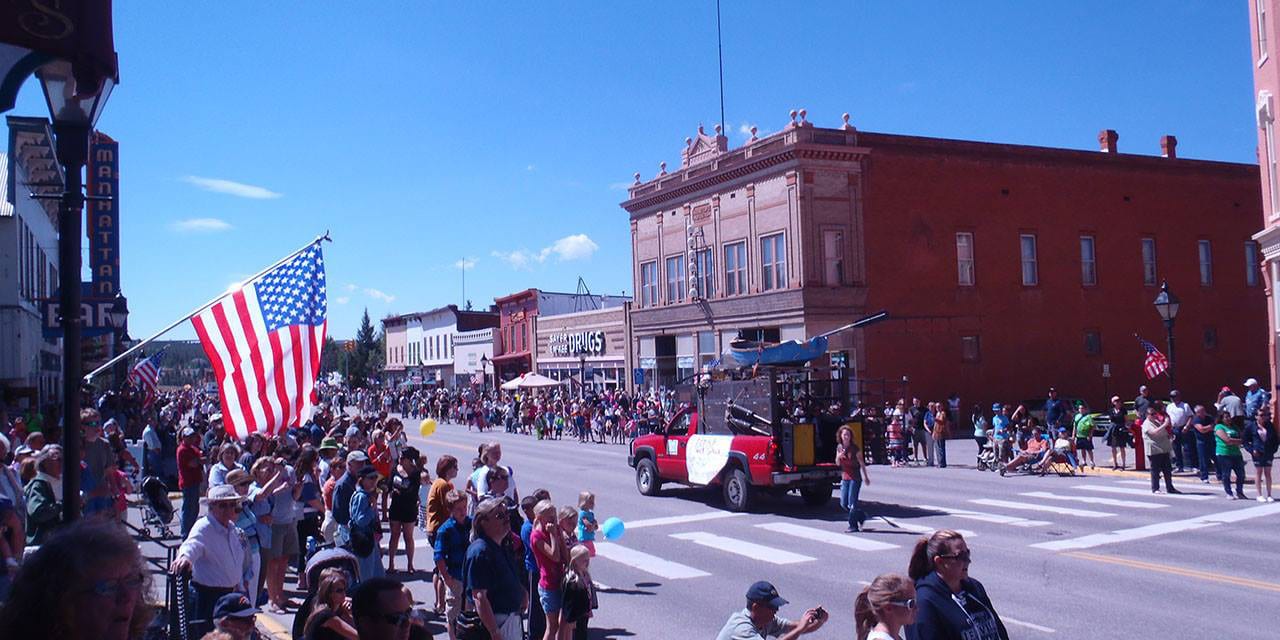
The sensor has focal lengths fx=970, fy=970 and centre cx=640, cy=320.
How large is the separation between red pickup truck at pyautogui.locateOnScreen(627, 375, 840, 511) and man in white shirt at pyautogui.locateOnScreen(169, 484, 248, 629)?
10.6 metres

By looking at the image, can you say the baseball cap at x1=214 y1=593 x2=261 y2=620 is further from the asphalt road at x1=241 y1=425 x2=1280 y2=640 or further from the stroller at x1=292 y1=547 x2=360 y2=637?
the asphalt road at x1=241 y1=425 x2=1280 y2=640

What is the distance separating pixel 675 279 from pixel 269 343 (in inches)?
1371

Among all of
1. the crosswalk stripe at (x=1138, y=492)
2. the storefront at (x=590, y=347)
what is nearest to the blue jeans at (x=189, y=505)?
the crosswalk stripe at (x=1138, y=492)

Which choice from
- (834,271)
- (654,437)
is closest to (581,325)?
(834,271)

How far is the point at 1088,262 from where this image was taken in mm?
41906

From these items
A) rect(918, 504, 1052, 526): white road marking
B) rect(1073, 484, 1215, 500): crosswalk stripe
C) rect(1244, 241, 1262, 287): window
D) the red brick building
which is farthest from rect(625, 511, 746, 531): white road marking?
rect(1244, 241, 1262, 287): window

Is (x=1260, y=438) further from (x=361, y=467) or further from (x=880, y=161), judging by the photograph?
(x=880, y=161)

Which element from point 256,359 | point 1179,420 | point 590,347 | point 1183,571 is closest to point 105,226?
point 590,347

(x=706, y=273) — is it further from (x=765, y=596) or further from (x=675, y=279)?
(x=765, y=596)

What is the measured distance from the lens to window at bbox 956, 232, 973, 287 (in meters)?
39.3

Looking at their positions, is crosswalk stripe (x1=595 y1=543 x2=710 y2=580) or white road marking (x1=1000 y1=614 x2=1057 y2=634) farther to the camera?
crosswalk stripe (x1=595 y1=543 x2=710 y2=580)

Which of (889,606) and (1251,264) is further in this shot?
(1251,264)

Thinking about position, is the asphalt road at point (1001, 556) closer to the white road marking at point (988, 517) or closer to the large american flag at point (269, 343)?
the white road marking at point (988, 517)

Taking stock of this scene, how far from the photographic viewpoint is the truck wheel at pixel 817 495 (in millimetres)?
17922
